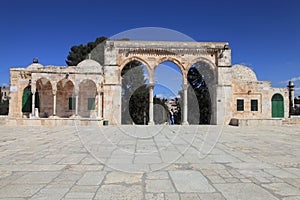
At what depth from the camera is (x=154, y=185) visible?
3.02 m

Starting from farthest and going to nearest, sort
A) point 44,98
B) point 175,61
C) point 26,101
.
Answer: point 44,98, point 26,101, point 175,61

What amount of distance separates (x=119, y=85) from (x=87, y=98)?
3.69 metres

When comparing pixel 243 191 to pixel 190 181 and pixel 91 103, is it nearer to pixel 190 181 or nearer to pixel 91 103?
pixel 190 181

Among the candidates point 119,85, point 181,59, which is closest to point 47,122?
point 119,85

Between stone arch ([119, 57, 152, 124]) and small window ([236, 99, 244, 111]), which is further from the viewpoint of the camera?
stone arch ([119, 57, 152, 124])

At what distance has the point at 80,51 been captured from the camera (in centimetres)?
3139

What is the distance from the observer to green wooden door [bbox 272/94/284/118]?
20078 millimetres

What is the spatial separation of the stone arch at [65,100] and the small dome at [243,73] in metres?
14.6

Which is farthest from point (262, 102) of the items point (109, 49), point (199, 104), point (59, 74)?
point (59, 74)

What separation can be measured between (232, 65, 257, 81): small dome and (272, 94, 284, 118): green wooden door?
2907mm

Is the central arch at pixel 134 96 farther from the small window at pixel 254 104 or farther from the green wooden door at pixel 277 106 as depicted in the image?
the green wooden door at pixel 277 106

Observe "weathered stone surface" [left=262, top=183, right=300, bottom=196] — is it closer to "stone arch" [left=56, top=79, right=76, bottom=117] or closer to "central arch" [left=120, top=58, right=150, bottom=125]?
"stone arch" [left=56, top=79, right=76, bottom=117]

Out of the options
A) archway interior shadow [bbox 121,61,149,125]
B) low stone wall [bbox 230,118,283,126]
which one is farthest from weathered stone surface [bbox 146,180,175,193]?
archway interior shadow [bbox 121,61,149,125]

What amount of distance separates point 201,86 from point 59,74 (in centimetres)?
1329
